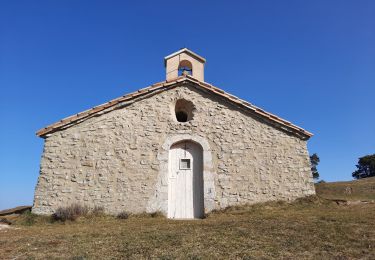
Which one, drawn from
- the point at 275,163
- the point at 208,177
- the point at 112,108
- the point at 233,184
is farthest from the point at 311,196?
the point at 112,108

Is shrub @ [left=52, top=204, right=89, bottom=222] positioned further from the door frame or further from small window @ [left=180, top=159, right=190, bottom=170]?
small window @ [left=180, top=159, right=190, bottom=170]

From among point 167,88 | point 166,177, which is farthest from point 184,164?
point 167,88

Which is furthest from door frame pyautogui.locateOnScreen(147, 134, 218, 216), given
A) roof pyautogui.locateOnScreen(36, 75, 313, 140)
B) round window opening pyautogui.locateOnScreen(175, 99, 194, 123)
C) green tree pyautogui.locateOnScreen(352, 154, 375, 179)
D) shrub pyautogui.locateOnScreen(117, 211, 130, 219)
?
green tree pyautogui.locateOnScreen(352, 154, 375, 179)

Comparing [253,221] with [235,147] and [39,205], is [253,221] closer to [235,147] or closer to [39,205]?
[235,147]

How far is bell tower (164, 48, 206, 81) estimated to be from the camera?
1335cm

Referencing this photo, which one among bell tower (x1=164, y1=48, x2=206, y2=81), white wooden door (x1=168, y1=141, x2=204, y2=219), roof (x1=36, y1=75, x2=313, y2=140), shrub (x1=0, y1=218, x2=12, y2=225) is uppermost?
bell tower (x1=164, y1=48, x2=206, y2=81)

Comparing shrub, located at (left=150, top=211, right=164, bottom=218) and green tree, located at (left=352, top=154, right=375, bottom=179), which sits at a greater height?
green tree, located at (left=352, top=154, right=375, bottom=179)

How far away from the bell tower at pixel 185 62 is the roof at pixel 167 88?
1609mm

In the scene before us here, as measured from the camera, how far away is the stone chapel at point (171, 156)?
409 inches

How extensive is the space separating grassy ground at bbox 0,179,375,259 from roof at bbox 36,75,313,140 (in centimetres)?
310

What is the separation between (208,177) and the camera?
1076cm

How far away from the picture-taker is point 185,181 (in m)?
11.0

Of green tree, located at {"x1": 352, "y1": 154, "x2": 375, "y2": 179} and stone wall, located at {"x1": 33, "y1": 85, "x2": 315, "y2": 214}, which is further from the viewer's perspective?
green tree, located at {"x1": 352, "y1": 154, "x2": 375, "y2": 179}

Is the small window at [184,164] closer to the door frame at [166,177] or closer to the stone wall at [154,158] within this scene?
the door frame at [166,177]
